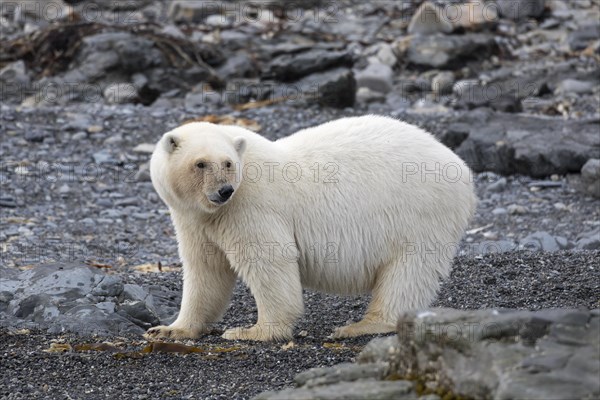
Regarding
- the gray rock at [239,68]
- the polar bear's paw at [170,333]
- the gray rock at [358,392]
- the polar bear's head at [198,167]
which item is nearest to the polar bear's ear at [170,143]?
the polar bear's head at [198,167]

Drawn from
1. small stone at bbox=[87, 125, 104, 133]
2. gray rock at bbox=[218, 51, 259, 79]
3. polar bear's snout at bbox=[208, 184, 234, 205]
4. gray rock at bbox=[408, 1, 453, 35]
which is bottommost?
small stone at bbox=[87, 125, 104, 133]

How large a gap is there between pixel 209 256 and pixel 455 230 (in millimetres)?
1699

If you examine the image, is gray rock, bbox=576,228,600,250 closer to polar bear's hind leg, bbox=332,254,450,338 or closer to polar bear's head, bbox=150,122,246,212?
polar bear's hind leg, bbox=332,254,450,338

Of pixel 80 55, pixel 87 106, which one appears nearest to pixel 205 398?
pixel 87 106

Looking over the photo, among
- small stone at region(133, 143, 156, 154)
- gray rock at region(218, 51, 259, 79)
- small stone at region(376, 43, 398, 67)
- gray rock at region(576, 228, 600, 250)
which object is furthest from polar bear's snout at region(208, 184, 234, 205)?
small stone at region(376, 43, 398, 67)

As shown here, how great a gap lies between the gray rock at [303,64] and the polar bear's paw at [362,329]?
11.2 metres

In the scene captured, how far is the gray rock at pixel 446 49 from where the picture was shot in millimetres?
19831

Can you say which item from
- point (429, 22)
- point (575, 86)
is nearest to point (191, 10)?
point (429, 22)

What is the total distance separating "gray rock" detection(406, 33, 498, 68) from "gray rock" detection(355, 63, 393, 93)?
1154 mm

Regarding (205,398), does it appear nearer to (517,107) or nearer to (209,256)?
(209,256)

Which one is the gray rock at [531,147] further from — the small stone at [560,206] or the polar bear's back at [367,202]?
the polar bear's back at [367,202]

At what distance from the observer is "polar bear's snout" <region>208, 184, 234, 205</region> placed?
6.14m

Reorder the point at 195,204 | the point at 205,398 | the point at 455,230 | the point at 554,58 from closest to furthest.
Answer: the point at 205,398, the point at 195,204, the point at 455,230, the point at 554,58

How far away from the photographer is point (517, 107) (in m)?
16.3
